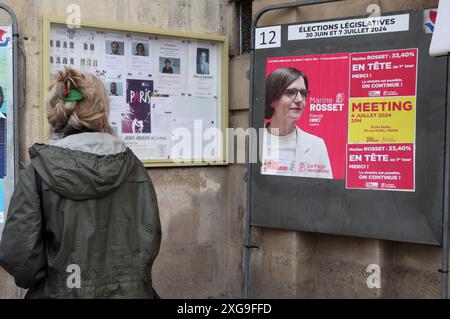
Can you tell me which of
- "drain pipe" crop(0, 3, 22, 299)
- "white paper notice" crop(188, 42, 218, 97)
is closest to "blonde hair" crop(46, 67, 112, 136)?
"drain pipe" crop(0, 3, 22, 299)

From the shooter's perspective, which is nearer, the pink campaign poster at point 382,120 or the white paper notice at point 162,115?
the pink campaign poster at point 382,120

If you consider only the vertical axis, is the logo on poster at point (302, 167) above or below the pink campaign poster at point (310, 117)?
below

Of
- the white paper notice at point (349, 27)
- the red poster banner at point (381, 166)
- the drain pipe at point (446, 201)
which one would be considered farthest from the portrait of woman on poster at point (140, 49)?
the drain pipe at point (446, 201)

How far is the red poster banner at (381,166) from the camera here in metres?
3.99

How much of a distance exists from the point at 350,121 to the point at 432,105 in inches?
23.1

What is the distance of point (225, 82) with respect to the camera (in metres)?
5.35

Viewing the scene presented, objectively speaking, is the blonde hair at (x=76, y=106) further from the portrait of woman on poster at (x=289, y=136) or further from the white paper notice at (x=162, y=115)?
the white paper notice at (x=162, y=115)

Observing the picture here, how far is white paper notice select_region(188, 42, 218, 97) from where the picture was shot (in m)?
5.21

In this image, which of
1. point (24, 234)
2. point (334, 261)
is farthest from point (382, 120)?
point (24, 234)

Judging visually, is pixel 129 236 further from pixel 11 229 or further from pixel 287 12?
pixel 287 12

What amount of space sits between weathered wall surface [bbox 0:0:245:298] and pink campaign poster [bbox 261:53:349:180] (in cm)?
89

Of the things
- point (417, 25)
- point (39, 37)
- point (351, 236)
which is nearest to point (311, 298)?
point (351, 236)

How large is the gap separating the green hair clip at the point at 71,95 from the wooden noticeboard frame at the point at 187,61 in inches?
76.1

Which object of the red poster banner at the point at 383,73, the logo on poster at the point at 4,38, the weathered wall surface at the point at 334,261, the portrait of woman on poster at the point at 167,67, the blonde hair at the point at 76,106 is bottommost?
the weathered wall surface at the point at 334,261
